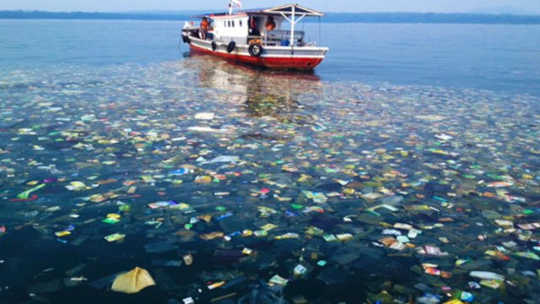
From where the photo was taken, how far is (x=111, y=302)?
4.43m

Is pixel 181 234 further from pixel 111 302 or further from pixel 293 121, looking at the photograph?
pixel 293 121

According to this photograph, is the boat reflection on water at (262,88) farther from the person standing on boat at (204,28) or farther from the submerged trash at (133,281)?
the person standing on boat at (204,28)

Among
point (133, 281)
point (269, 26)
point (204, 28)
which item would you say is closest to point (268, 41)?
point (269, 26)

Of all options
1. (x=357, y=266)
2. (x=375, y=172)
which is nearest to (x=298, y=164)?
(x=375, y=172)

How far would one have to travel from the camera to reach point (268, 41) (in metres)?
31.0

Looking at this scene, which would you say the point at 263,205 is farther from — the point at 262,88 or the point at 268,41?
the point at 268,41

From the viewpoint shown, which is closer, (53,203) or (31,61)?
(53,203)

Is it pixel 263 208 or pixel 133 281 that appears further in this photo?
pixel 263 208

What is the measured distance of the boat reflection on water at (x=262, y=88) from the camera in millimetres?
15446

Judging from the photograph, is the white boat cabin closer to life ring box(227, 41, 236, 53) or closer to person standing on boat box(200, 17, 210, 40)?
life ring box(227, 41, 236, 53)

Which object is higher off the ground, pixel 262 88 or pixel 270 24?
pixel 270 24

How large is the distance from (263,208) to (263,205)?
0.11m

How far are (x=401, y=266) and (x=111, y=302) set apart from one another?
11.1ft

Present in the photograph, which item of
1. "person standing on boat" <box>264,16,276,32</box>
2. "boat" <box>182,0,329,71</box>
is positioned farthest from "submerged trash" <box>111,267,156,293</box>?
"person standing on boat" <box>264,16,276,32</box>
